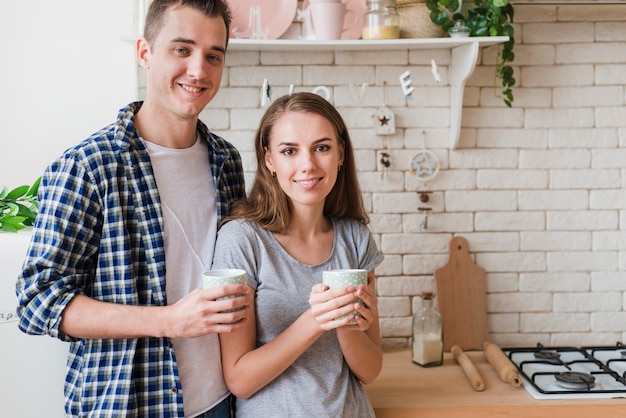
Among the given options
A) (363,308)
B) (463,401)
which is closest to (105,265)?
(363,308)

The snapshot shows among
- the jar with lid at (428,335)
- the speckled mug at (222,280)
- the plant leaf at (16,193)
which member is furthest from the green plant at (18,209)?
the jar with lid at (428,335)

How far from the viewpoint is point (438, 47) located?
224cm

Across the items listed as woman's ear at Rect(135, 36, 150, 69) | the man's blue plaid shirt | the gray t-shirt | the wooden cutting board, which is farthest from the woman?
the wooden cutting board

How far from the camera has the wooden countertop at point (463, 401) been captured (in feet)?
5.81

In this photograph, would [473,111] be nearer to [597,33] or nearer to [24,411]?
[597,33]

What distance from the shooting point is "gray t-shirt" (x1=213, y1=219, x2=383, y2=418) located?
1478 millimetres

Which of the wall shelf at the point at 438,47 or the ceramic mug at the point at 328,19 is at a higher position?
the ceramic mug at the point at 328,19

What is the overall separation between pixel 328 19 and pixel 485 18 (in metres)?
0.52

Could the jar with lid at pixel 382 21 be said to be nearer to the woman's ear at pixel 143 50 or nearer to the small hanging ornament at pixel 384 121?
the small hanging ornament at pixel 384 121

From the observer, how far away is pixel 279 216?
1.59 meters

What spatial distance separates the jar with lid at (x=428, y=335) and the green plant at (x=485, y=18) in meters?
0.80

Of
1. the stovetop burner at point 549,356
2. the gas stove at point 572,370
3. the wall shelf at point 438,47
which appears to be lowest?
the gas stove at point 572,370

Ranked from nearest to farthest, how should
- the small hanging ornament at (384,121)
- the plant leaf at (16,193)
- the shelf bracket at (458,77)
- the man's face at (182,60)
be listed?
the man's face at (182,60)
the plant leaf at (16,193)
the shelf bracket at (458,77)
the small hanging ornament at (384,121)

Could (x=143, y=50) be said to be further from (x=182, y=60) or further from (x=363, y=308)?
(x=363, y=308)
